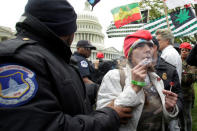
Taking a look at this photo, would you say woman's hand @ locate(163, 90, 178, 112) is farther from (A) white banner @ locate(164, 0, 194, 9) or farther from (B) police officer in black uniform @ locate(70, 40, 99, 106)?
(A) white banner @ locate(164, 0, 194, 9)

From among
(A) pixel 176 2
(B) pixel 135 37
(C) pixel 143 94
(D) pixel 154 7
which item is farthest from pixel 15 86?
(D) pixel 154 7

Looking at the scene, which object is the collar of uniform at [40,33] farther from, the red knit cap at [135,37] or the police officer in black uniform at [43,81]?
the red knit cap at [135,37]

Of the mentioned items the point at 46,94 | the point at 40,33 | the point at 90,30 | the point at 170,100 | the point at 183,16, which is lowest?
the point at 170,100

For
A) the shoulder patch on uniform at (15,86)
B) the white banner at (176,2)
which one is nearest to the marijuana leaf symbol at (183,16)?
the white banner at (176,2)

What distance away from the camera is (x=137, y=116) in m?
1.60

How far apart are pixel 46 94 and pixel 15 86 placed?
0.15 metres

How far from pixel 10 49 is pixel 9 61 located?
0.22 ft

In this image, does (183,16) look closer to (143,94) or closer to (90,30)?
(143,94)

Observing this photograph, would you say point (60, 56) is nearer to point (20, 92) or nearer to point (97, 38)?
point (20, 92)

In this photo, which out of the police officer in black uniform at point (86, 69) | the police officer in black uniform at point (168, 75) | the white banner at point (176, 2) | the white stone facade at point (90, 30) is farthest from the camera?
the white stone facade at point (90, 30)

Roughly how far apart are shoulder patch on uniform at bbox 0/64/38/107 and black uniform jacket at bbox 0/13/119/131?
1.1 inches

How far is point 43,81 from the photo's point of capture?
95 centimetres

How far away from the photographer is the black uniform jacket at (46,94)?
2.78ft

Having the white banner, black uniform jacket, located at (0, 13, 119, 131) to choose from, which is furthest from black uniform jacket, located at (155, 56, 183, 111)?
the white banner
